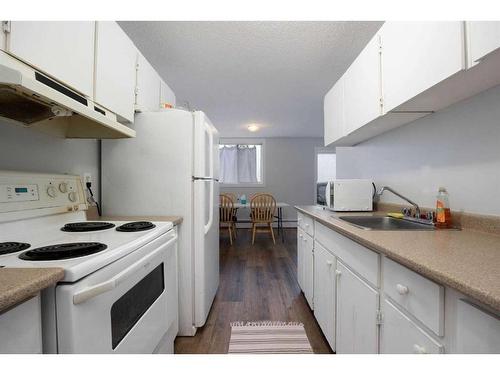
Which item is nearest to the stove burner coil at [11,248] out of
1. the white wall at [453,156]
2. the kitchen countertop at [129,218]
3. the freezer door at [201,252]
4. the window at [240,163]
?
the kitchen countertop at [129,218]

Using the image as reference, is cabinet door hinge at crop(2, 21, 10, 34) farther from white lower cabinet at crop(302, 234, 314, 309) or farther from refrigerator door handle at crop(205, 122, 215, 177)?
white lower cabinet at crop(302, 234, 314, 309)

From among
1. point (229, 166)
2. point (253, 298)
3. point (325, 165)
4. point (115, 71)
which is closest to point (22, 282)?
point (115, 71)

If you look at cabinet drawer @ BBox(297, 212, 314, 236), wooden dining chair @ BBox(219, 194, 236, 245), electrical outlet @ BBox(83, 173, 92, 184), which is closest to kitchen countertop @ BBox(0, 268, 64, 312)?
electrical outlet @ BBox(83, 173, 92, 184)

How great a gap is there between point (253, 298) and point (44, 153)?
1.94 metres

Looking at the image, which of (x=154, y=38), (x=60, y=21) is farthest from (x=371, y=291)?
(x=154, y=38)

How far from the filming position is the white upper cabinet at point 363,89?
1.44 m

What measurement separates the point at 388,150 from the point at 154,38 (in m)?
2.15

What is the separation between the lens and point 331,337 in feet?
4.65

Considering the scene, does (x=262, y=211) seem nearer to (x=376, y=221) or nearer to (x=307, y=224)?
(x=307, y=224)

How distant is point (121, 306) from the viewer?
845 mm

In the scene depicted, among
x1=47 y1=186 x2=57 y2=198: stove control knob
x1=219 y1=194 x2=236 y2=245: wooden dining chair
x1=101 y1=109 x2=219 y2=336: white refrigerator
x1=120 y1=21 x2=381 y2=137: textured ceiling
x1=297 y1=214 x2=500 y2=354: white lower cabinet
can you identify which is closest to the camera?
x1=297 y1=214 x2=500 y2=354: white lower cabinet

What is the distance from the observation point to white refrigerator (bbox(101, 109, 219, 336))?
5.41 feet

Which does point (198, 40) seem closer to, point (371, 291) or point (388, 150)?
point (388, 150)

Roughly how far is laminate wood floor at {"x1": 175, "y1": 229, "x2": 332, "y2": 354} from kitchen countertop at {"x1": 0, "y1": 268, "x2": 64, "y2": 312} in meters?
1.22
